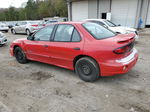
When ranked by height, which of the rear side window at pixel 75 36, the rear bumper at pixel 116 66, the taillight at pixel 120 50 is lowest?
the rear bumper at pixel 116 66

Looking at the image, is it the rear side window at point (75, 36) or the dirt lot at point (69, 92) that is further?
the rear side window at point (75, 36)

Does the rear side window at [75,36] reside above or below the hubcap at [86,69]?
above

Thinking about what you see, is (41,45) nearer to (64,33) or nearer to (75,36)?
(64,33)

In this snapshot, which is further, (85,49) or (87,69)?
(87,69)

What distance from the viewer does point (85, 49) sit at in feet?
10.4

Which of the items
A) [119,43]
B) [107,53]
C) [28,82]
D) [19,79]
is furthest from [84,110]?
[19,79]

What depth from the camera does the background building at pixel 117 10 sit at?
14.5 meters

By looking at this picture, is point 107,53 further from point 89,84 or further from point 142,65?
point 142,65

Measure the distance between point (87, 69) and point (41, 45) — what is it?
67.5 inches

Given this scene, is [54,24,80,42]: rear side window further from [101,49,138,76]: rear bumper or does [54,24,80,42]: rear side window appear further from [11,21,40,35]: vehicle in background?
[11,21,40,35]: vehicle in background

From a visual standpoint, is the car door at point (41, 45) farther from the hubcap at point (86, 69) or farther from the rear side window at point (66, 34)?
the hubcap at point (86, 69)

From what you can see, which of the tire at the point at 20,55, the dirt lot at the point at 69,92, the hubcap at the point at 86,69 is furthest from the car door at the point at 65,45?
the tire at the point at 20,55

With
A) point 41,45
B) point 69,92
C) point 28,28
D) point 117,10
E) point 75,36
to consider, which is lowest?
point 69,92

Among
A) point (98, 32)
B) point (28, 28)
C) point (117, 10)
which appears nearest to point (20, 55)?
point (98, 32)
